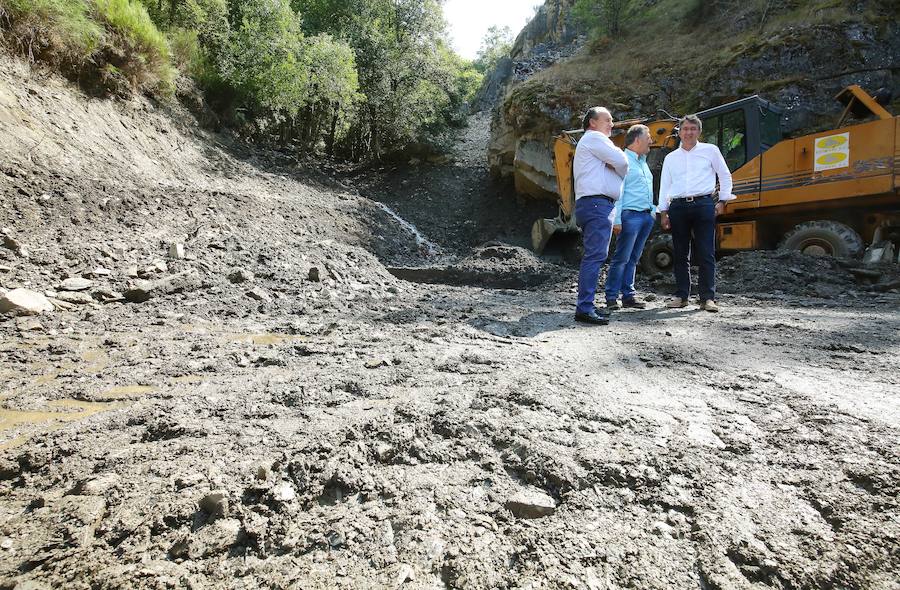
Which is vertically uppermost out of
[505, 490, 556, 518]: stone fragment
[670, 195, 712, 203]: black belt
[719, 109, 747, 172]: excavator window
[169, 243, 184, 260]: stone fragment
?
[719, 109, 747, 172]: excavator window

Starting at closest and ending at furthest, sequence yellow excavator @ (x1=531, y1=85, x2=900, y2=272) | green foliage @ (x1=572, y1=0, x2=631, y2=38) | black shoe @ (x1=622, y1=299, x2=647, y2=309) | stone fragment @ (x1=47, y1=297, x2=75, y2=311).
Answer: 1. stone fragment @ (x1=47, y1=297, x2=75, y2=311)
2. black shoe @ (x1=622, y1=299, x2=647, y2=309)
3. yellow excavator @ (x1=531, y1=85, x2=900, y2=272)
4. green foliage @ (x1=572, y1=0, x2=631, y2=38)

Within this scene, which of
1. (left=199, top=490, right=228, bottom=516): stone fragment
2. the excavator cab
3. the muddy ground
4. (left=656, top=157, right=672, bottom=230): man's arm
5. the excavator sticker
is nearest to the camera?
the muddy ground

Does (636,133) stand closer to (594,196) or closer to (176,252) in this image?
(594,196)

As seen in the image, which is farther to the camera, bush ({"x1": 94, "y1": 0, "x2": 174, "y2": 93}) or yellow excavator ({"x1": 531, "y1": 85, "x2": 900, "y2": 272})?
bush ({"x1": 94, "y1": 0, "x2": 174, "y2": 93})

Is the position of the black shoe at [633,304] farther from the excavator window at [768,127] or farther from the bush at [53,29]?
the bush at [53,29]

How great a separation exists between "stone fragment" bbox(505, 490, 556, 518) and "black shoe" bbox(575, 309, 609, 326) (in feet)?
9.40

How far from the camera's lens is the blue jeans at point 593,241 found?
3994 mm

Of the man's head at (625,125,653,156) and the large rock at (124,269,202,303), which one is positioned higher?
the man's head at (625,125,653,156)

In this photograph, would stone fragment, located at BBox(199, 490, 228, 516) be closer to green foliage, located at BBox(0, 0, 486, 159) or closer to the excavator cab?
green foliage, located at BBox(0, 0, 486, 159)

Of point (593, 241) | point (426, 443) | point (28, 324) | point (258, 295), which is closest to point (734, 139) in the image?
point (593, 241)

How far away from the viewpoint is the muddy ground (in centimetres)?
109

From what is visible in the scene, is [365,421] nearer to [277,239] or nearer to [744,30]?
[277,239]

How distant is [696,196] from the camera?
173 inches

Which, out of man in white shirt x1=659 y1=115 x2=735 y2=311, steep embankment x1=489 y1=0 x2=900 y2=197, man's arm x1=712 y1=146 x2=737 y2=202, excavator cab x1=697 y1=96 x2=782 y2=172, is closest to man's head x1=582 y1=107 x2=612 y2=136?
man in white shirt x1=659 y1=115 x2=735 y2=311
